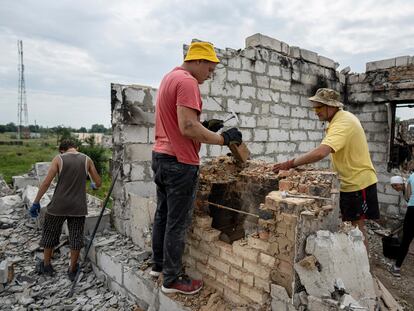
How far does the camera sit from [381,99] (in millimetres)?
6633

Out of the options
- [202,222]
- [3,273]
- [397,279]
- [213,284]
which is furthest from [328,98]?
[3,273]

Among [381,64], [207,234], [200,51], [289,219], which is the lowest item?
[207,234]

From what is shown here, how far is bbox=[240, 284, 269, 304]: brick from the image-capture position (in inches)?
81.6

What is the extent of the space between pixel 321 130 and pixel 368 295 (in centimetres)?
546

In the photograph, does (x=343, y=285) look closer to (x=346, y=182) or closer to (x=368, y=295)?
(x=368, y=295)

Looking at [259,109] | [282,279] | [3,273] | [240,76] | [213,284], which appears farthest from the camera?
[259,109]

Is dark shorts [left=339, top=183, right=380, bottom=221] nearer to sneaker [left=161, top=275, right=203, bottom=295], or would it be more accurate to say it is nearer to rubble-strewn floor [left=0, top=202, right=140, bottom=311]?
sneaker [left=161, top=275, right=203, bottom=295]

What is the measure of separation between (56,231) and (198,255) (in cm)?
196

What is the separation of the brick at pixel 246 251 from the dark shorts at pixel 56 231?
2.13 m

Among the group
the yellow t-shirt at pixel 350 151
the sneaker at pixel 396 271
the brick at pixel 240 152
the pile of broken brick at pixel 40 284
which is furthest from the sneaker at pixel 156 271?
the sneaker at pixel 396 271

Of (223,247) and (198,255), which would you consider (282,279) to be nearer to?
(223,247)

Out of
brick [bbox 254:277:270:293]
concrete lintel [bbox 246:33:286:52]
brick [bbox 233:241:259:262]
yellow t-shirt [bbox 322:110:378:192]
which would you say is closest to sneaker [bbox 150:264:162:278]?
brick [bbox 233:241:259:262]

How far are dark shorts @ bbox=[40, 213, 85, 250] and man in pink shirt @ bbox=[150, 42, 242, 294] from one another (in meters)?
1.63

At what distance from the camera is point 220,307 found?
87.6 inches
